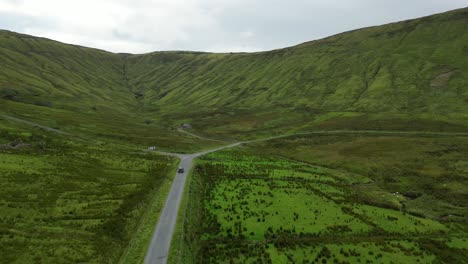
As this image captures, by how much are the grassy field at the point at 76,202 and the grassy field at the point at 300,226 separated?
20.8ft

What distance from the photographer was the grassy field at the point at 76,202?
1419 inches

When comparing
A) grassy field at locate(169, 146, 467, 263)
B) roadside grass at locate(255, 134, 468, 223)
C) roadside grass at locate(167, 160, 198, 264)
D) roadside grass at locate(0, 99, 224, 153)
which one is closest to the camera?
roadside grass at locate(167, 160, 198, 264)

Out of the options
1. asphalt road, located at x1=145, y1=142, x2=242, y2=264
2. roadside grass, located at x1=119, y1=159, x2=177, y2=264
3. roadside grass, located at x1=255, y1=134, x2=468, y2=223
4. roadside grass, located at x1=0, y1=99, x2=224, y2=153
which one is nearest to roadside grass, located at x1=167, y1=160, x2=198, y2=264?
asphalt road, located at x1=145, y1=142, x2=242, y2=264

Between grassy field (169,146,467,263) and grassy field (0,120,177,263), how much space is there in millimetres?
6344

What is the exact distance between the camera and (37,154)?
78.0 meters

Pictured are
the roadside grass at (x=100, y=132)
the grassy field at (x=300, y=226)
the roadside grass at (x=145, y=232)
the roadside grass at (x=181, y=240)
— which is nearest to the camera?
the roadside grass at (x=145, y=232)

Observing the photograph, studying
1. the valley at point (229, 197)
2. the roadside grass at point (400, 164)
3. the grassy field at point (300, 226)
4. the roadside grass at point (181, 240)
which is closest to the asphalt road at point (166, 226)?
the valley at point (229, 197)

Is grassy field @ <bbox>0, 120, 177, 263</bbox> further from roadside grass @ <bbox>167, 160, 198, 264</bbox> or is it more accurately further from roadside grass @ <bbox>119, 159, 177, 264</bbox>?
roadside grass @ <bbox>167, 160, 198, 264</bbox>

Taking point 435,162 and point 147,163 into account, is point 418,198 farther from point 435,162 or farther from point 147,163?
point 147,163

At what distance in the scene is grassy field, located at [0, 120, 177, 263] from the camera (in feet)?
118

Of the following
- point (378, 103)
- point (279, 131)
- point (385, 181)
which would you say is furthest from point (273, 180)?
point (378, 103)

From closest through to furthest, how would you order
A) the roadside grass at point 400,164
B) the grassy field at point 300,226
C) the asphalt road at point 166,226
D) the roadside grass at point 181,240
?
the roadside grass at point 181,240, the asphalt road at point 166,226, the grassy field at point 300,226, the roadside grass at point 400,164

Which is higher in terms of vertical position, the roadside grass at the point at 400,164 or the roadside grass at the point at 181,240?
the roadside grass at the point at 400,164

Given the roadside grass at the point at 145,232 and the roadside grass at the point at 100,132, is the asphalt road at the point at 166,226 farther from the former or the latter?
the roadside grass at the point at 100,132
